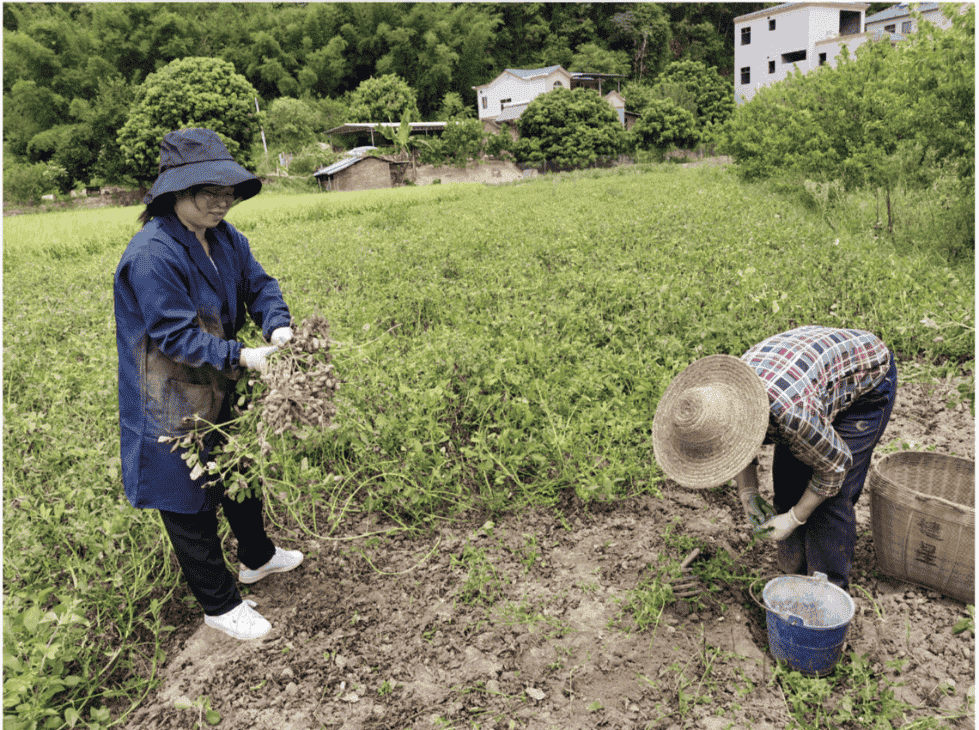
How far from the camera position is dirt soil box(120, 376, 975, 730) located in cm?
227

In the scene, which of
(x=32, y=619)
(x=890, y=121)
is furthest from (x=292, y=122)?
(x=32, y=619)

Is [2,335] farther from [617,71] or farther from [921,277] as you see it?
[617,71]

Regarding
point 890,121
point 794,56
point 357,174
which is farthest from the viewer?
point 794,56

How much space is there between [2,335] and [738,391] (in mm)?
6798

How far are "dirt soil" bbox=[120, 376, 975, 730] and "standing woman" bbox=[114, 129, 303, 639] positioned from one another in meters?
0.31

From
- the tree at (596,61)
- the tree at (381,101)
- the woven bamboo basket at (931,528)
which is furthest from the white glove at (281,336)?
the tree at (596,61)

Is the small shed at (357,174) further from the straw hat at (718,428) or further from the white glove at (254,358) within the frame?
the straw hat at (718,428)

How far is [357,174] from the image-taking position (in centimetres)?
3259

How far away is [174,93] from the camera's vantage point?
35.4 meters

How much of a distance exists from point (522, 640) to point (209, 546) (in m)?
1.33

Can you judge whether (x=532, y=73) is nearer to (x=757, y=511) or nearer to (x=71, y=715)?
(x=757, y=511)

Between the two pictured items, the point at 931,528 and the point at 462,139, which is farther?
the point at 462,139

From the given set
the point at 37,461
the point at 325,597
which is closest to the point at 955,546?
the point at 325,597

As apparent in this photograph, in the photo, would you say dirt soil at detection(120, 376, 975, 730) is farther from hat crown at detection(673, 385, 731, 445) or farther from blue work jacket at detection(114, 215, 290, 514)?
hat crown at detection(673, 385, 731, 445)
